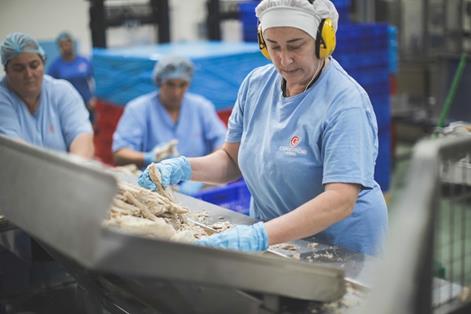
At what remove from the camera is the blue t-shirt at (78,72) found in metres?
5.76

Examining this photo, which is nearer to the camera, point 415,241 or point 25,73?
point 415,241

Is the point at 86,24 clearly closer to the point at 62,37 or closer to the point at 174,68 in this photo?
the point at 62,37

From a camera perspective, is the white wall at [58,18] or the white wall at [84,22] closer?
the white wall at [84,22]

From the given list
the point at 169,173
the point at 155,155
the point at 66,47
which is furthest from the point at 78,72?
the point at 169,173

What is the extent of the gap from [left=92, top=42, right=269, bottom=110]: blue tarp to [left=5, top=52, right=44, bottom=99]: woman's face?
1.49 meters

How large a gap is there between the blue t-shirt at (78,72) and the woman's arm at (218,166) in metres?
3.83

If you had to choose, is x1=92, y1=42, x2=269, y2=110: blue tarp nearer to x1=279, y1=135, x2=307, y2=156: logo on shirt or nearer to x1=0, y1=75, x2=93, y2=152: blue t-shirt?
x1=0, y1=75, x2=93, y2=152: blue t-shirt

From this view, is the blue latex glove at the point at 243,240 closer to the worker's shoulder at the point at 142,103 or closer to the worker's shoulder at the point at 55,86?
the worker's shoulder at the point at 55,86

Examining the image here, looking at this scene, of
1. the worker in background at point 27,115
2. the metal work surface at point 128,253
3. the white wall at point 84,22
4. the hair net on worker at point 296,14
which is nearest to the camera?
the metal work surface at point 128,253

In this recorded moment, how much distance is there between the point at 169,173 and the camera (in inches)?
78.7

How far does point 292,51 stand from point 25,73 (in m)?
1.19

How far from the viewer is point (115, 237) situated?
1031mm

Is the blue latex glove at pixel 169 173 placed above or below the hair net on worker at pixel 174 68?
below

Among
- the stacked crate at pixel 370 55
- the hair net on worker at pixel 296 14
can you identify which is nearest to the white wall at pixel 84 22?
the stacked crate at pixel 370 55
